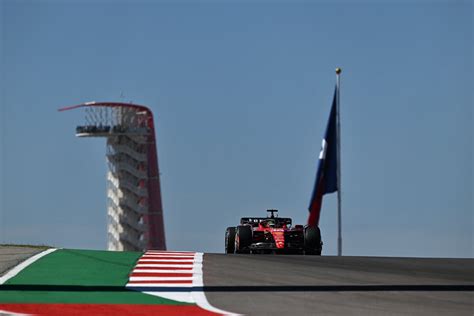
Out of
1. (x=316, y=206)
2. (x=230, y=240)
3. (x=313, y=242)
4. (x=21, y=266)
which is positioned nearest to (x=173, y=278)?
(x=21, y=266)

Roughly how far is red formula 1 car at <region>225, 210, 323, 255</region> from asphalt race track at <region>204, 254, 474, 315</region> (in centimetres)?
344

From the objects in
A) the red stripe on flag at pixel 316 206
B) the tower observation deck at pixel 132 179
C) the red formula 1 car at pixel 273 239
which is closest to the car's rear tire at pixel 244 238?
the red formula 1 car at pixel 273 239

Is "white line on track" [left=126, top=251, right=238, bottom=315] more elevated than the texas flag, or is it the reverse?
the texas flag

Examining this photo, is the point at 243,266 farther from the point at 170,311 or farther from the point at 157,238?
the point at 157,238

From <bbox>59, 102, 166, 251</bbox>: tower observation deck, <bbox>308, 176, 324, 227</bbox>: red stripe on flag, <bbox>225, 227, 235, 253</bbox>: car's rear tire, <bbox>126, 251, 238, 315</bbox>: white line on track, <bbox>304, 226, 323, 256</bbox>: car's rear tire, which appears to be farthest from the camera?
<bbox>59, 102, 166, 251</bbox>: tower observation deck

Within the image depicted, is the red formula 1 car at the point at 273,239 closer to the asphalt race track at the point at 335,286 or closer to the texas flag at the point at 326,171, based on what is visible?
the asphalt race track at the point at 335,286

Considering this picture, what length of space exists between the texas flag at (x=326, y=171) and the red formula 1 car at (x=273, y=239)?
16434 mm

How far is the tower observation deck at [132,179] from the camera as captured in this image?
5827 inches

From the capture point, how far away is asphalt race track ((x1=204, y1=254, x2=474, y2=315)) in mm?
15867

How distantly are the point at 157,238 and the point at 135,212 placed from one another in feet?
17.0

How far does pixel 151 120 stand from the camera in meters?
154

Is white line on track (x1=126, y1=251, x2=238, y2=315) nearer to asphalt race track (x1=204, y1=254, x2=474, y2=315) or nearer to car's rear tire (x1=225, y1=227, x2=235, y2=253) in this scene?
asphalt race track (x1=204, y1=254, x2=474, y2=315)

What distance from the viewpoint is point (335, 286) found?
1825cm

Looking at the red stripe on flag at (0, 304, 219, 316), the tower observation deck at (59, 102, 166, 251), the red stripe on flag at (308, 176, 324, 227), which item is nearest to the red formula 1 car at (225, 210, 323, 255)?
the red stripe on flag at (0, 304, 219, 316)
